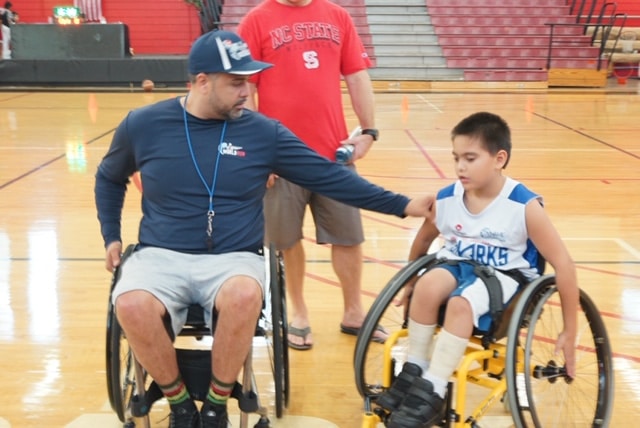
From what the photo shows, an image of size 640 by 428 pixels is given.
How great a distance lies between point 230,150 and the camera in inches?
84.7

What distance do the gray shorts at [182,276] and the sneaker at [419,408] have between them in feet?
1.45

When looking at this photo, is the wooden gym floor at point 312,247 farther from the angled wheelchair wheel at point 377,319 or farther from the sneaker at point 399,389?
the sneaker at point 399,389

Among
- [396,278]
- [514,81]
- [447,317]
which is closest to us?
[447,317]

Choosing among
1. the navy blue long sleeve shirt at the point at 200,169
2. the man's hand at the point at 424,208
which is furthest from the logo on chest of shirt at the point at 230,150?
the man's hand at the point at 424,208

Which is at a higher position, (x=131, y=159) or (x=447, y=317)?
(x=131, y=159)

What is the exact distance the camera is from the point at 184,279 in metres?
2.05

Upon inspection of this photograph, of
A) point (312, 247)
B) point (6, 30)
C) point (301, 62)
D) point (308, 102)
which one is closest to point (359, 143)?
point (308, 102)

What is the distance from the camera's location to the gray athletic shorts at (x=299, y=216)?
2783 millimetres

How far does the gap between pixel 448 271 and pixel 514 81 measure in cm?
1177

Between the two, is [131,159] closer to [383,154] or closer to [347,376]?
[347,376]

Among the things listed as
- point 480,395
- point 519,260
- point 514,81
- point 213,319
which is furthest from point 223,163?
point 514,81

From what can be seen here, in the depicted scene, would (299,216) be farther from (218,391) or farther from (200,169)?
(218,391)

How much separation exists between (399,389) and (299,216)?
0.95 m

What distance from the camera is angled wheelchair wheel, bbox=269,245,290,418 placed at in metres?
2.04
